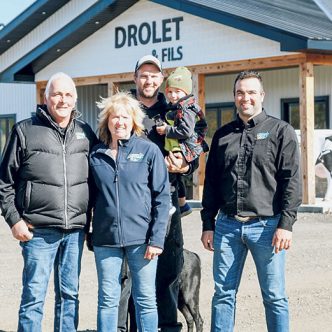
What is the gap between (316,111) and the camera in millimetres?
20344

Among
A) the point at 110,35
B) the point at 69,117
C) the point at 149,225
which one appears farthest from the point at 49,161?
the point at 110,35

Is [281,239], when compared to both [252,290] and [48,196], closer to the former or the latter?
[48,196]

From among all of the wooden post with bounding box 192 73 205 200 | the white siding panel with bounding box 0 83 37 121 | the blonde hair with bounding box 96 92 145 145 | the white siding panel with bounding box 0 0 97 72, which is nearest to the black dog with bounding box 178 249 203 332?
the blonde hair with bounding box 96 92 145 145

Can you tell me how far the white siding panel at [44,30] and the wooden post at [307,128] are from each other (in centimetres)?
679

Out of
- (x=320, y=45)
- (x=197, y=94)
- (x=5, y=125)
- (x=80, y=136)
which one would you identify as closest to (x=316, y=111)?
(x=197, y=94)

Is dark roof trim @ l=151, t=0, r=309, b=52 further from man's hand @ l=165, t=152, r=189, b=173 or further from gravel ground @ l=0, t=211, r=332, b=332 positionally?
man's hand @ l=165, t=152, r=189, b=173

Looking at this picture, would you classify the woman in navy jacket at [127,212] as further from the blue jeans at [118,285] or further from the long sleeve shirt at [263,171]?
the long sleeve shirt at [263,171]

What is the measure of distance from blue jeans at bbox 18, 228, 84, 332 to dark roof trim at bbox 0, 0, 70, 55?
53.0 feet

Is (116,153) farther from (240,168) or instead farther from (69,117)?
(240,168)

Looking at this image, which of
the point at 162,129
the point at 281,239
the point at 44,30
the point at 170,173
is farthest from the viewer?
the point at 44,30

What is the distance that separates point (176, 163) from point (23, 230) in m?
1.24

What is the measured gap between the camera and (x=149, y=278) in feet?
18.3

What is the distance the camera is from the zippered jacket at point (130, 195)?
5.49m

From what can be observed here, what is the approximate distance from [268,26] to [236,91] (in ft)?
36.7
